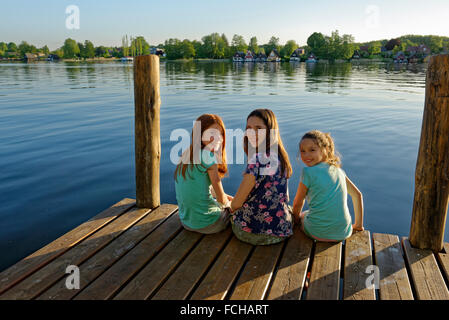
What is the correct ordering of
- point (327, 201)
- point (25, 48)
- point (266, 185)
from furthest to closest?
point (25, 48)
point (327, 201)
point (266, 185)

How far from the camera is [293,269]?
3.23 meters

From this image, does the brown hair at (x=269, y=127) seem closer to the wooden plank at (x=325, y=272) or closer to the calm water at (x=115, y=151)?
the wooden plank at (x=325, y=272)

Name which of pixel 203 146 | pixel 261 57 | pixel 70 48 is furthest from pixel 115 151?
pixel 70 48

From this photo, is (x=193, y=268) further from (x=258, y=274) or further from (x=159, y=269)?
(x=258, y=274)

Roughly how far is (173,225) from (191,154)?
3.70 feet

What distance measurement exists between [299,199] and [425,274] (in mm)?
Result: 1422

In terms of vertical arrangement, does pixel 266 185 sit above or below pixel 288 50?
below

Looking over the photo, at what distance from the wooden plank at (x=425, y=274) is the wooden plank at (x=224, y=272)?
165 centimetres

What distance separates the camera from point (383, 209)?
21.6 feet

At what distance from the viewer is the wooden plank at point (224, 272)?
114 inches
